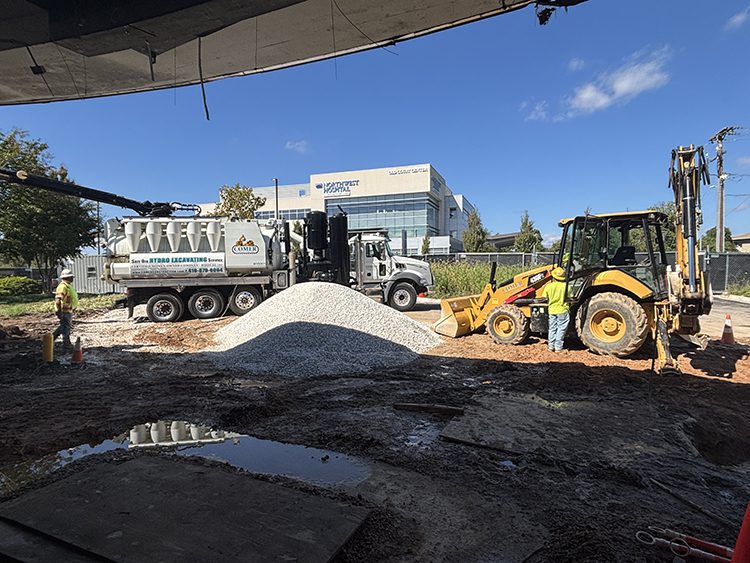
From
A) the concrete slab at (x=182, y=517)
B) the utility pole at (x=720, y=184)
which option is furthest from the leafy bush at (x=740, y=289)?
the concrete slab at (x=182, y=517)

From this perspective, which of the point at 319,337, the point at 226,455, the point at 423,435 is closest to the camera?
the point at 226,455

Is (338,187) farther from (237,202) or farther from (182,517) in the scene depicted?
(182,517)

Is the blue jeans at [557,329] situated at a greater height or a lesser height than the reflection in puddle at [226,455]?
greater

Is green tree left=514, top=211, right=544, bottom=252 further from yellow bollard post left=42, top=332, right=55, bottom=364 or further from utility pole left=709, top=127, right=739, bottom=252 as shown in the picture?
yellow bollard post left=42, top=332, right=55, bottom=364

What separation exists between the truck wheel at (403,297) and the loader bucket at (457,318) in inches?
232

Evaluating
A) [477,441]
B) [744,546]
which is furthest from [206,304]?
[744,546]

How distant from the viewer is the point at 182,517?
2764mm

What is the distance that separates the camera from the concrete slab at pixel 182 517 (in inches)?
96.0

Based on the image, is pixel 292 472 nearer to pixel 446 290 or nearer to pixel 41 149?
pixel 446 290

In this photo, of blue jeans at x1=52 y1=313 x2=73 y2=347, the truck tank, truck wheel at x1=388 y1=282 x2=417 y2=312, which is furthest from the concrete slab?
truck wheel at x1=388 y1=282 x2=417 y2=312

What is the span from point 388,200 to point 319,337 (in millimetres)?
52516

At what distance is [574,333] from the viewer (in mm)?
8688

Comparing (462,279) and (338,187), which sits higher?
(338,187)

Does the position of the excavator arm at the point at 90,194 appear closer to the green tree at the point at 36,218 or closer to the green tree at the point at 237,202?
the green tree at the point at 36,218
